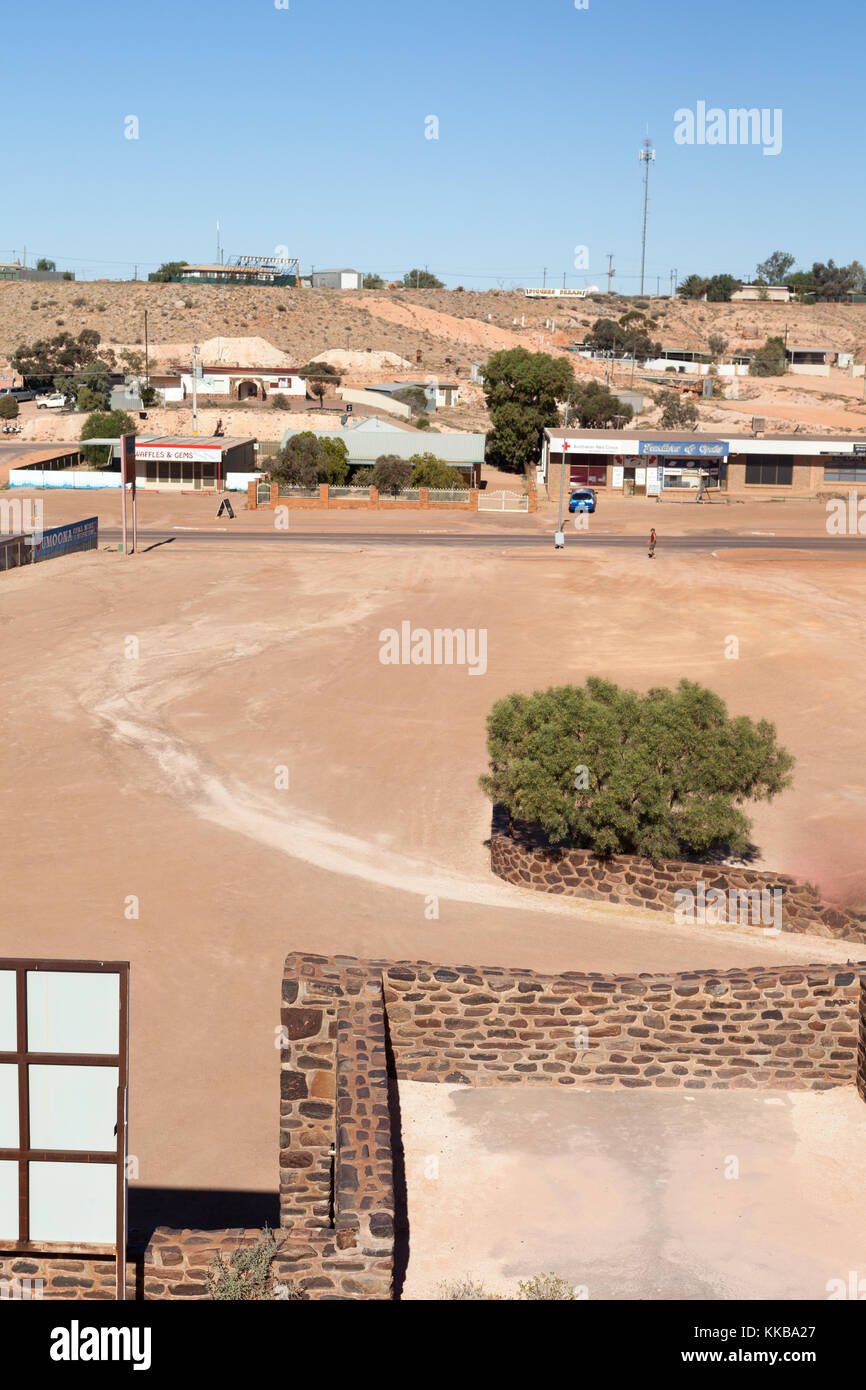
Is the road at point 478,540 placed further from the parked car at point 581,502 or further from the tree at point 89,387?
the tree at point 89,387

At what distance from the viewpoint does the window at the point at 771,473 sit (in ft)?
248

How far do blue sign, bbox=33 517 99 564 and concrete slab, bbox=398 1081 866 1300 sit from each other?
41.2m

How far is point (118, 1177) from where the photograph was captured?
8828mm

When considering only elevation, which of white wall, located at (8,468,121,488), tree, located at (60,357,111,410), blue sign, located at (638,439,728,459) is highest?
tree, located at (60,357,111,410)

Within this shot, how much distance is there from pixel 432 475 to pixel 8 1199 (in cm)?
6381

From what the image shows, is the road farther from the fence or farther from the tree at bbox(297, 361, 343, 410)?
the tree at bbox(297, 361, 343, 410)

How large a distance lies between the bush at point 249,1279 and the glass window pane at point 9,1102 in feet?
5.84

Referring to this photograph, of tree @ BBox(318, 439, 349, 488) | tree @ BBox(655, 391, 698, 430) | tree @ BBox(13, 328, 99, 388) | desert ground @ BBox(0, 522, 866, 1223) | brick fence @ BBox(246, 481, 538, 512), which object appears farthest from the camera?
tree @ BBox(13, 328, 99, 388)

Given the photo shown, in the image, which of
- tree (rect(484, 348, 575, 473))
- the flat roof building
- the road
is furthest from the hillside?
the road

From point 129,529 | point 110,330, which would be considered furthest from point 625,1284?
point 110,330

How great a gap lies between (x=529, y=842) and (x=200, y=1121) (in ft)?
28.7

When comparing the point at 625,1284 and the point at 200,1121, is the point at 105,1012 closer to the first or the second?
the point at 625,1284

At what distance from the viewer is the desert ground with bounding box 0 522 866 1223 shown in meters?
16.7

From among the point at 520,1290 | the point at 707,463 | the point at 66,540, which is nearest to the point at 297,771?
the point at 520,1290
